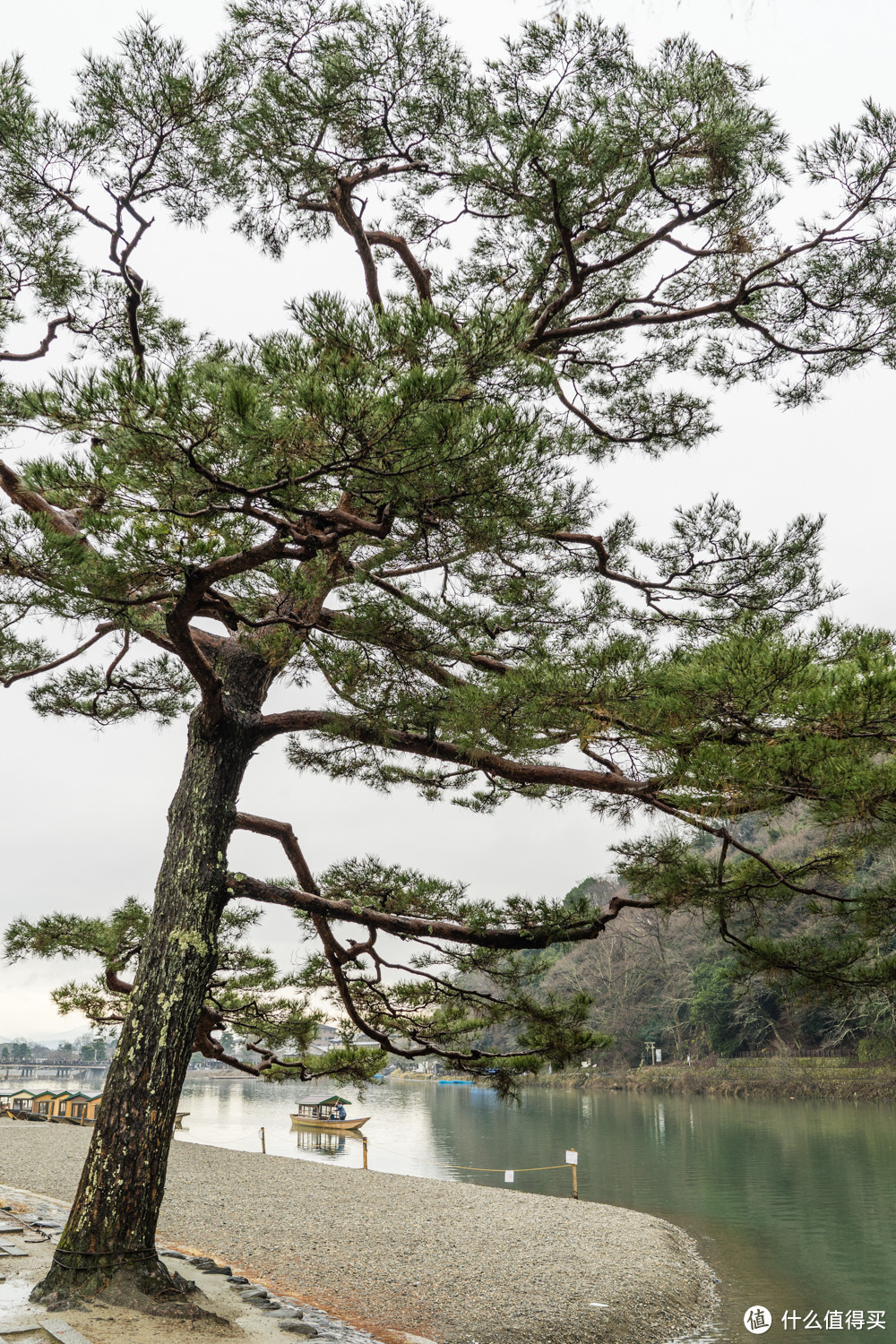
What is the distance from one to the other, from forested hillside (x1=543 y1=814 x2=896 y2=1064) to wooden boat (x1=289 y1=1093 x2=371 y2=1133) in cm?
604

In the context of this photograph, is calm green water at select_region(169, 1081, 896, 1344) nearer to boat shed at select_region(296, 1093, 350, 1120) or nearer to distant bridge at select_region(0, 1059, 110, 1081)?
boat shed at select_region(296, 1093, 350, 1120)

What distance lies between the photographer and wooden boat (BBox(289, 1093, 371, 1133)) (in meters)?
18.7

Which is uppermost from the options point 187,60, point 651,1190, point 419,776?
point 187,60

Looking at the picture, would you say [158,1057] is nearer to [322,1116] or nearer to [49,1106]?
[49,1106]

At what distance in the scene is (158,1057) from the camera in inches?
130

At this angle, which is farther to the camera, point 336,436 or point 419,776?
point 419,776

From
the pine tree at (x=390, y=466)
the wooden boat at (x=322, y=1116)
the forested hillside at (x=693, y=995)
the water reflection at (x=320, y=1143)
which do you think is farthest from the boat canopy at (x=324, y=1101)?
the pine tree at (x=390, y=466)

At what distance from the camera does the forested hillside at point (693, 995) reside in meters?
22.0

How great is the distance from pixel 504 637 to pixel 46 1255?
3582 millimetres

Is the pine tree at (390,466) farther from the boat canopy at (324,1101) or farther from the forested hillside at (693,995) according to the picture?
the forested hillside at (693,995)

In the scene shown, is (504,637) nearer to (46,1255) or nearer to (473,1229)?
(46,1255)

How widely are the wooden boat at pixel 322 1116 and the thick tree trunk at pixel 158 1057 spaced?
662 inches

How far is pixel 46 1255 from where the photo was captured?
375 cm

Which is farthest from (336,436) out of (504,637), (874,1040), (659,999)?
(659,999)
